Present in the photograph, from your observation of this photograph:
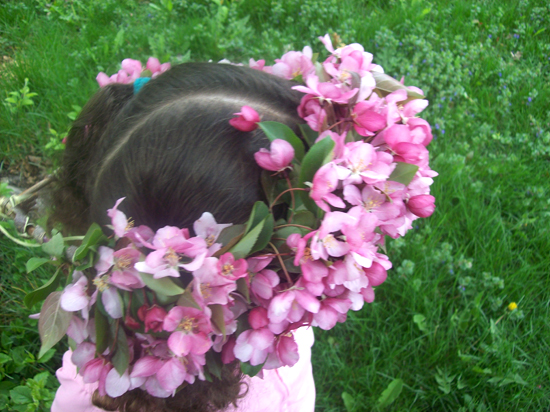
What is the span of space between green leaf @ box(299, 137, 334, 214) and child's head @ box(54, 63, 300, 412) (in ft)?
0.44

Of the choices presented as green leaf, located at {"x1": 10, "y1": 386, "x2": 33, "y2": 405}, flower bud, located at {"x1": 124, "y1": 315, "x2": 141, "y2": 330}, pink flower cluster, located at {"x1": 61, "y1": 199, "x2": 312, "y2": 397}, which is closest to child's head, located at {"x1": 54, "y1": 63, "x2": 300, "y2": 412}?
pink flower cluster, located at {"x1": 61, "y1": 199, "x2": 312, "y2": 397}

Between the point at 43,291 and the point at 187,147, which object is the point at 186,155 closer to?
the point at 187,147

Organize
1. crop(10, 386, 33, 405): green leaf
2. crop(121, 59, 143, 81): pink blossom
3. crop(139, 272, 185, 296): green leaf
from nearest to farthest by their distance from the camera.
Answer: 1. crop(139, 272, 185, 296): green leaf
2. crop(121, 59, 143, 81): pink blossom
3. crop(10, 386, 33, 405): green leaf

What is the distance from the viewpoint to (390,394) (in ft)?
5.46

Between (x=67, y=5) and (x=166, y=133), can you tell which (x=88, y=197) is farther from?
(x=67, y=5)

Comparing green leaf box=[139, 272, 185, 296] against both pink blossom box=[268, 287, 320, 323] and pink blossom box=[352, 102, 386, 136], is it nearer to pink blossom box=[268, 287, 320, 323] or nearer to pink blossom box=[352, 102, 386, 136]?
pink blossom box=[268, 287, 320, 323]

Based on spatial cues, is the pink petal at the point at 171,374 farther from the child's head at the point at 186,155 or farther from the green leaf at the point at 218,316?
the child's head at the point at 186,155

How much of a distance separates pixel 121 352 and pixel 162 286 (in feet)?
0.61

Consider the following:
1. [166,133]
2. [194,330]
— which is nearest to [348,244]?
[194,330]

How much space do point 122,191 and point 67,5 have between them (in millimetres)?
2606

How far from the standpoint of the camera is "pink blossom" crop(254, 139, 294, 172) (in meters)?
0.71

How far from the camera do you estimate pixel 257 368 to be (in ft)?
2.57

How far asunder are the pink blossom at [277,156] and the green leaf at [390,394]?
1.29 metres

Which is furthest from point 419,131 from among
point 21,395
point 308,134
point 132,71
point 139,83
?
point 21,395
